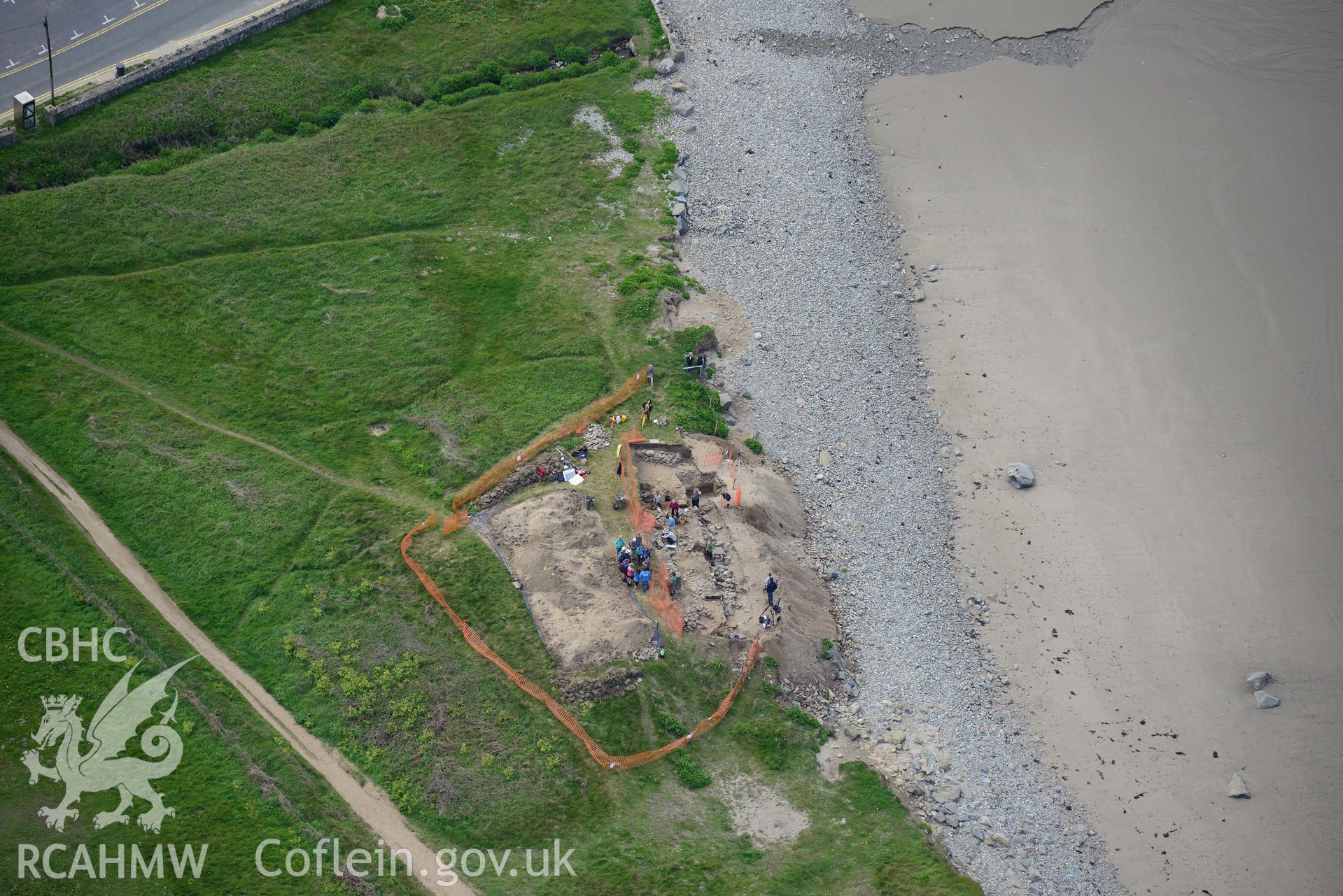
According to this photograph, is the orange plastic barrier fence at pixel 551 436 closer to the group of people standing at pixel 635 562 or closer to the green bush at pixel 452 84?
the group of people standing at pixel 635 562

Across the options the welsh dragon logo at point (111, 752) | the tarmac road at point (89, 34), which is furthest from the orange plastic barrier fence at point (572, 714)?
Answer: the tarmac road at point (89, 34)

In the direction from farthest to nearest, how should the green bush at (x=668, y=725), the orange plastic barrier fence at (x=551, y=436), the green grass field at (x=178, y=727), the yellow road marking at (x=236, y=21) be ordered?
the yellow road marking at (x=236, y=21)
the orange plastic barrier fence at (x=551, y=436)
the green bush at (x=668, y=725)
the green grass field at (x=178, y=727)

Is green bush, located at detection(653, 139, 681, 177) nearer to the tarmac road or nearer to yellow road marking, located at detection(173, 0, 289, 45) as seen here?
yellow road marking, located at detection(173, 0, 289, 45)

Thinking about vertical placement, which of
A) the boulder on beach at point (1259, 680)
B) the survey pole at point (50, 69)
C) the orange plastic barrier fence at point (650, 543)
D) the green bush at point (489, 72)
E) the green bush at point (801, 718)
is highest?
the survey pole at point (50, 69)

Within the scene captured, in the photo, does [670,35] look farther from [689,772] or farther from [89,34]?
[689,772]

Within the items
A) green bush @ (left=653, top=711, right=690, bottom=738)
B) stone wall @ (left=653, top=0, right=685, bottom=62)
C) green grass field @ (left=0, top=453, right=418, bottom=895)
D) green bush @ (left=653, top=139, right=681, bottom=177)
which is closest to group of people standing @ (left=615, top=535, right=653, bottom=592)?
green bush @ (left=653, top=711, right=690, bottom=738)
